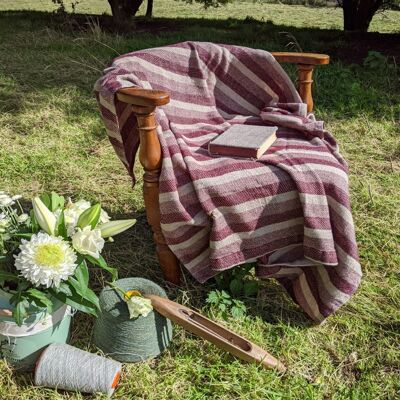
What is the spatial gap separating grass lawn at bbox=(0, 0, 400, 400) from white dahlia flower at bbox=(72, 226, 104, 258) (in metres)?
0.56

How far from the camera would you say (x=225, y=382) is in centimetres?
204

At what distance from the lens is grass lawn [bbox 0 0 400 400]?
207cm

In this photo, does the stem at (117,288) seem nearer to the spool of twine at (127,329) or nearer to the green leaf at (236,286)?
the spool of twine at (127,329)

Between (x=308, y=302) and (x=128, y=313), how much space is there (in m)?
0.85

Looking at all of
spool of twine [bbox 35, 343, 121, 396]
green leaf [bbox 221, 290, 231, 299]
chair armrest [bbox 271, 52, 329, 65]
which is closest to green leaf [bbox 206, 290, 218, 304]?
green leaf [bbox 221, 290, 231, 299]

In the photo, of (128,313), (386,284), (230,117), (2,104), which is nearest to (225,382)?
(128,313)

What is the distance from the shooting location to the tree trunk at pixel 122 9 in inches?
301

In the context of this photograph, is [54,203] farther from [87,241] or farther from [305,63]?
[305,63]

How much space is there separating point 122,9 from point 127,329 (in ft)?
22.3

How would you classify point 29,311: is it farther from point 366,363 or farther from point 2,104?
point 2,104

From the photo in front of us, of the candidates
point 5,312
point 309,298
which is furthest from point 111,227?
point 309,298

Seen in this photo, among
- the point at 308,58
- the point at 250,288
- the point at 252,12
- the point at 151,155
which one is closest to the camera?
the point at 151,155

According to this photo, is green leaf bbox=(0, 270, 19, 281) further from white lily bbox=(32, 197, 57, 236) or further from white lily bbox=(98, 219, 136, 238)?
white lily bbox=(98, 219, 136, 238)

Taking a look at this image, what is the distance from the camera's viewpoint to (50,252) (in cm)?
171
